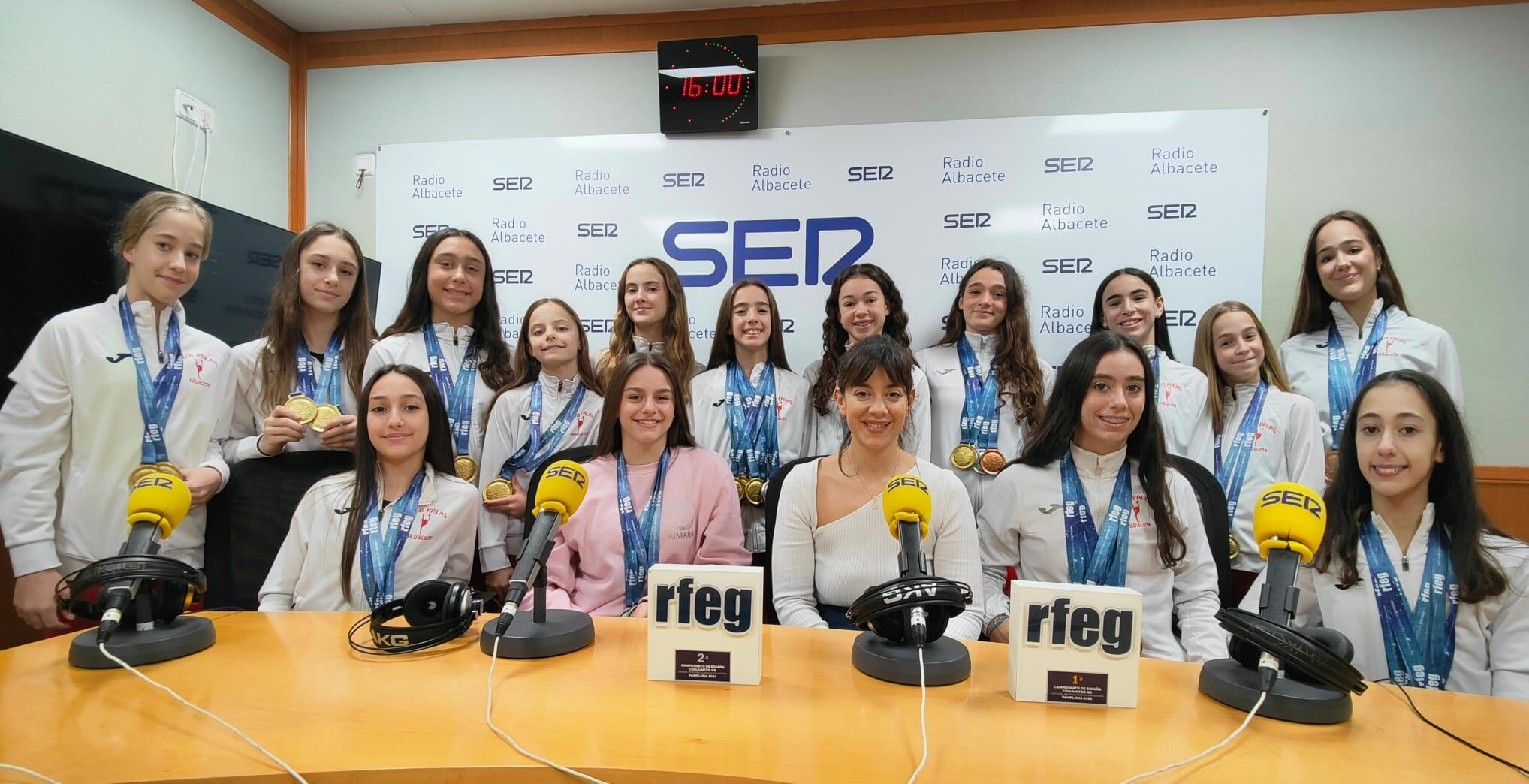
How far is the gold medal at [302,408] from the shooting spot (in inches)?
96.5

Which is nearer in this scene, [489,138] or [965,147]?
[965,147]

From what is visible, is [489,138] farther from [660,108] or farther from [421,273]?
[421,273]

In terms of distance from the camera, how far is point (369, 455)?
2.20 metres

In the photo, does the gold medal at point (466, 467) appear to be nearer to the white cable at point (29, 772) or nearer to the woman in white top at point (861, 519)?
the woman in white top at point (861, 519)

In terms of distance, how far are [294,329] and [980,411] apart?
2946mm

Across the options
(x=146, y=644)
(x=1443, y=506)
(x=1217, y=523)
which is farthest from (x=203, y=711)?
(x=1443, y=506)

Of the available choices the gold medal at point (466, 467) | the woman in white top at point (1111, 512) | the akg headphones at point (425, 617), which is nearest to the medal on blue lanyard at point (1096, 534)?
the woman in white top at point (1111, 512)

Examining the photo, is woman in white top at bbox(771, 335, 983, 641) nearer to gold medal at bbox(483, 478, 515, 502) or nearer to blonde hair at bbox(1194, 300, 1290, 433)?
gold medal at bbox(483, 478, 515, 502)

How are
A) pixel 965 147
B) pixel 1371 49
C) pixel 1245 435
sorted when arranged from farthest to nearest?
pixel 965 147 → pixel 1371 49 → pixel 1245 435

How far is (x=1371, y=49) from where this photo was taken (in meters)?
3.71

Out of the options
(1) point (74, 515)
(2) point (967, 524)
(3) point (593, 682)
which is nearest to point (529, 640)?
(3) point (593, 682)

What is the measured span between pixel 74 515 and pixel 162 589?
1335mm

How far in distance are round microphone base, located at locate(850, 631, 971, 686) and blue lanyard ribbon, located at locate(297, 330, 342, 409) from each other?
2.36m

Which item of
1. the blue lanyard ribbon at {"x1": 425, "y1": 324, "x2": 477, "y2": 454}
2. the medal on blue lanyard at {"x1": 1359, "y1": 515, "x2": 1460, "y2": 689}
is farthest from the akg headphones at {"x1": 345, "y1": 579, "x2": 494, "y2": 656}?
the medal on blue lanyard at {"x1": 1359, "y1": 515, "x2": 1460, "y2": 689}
